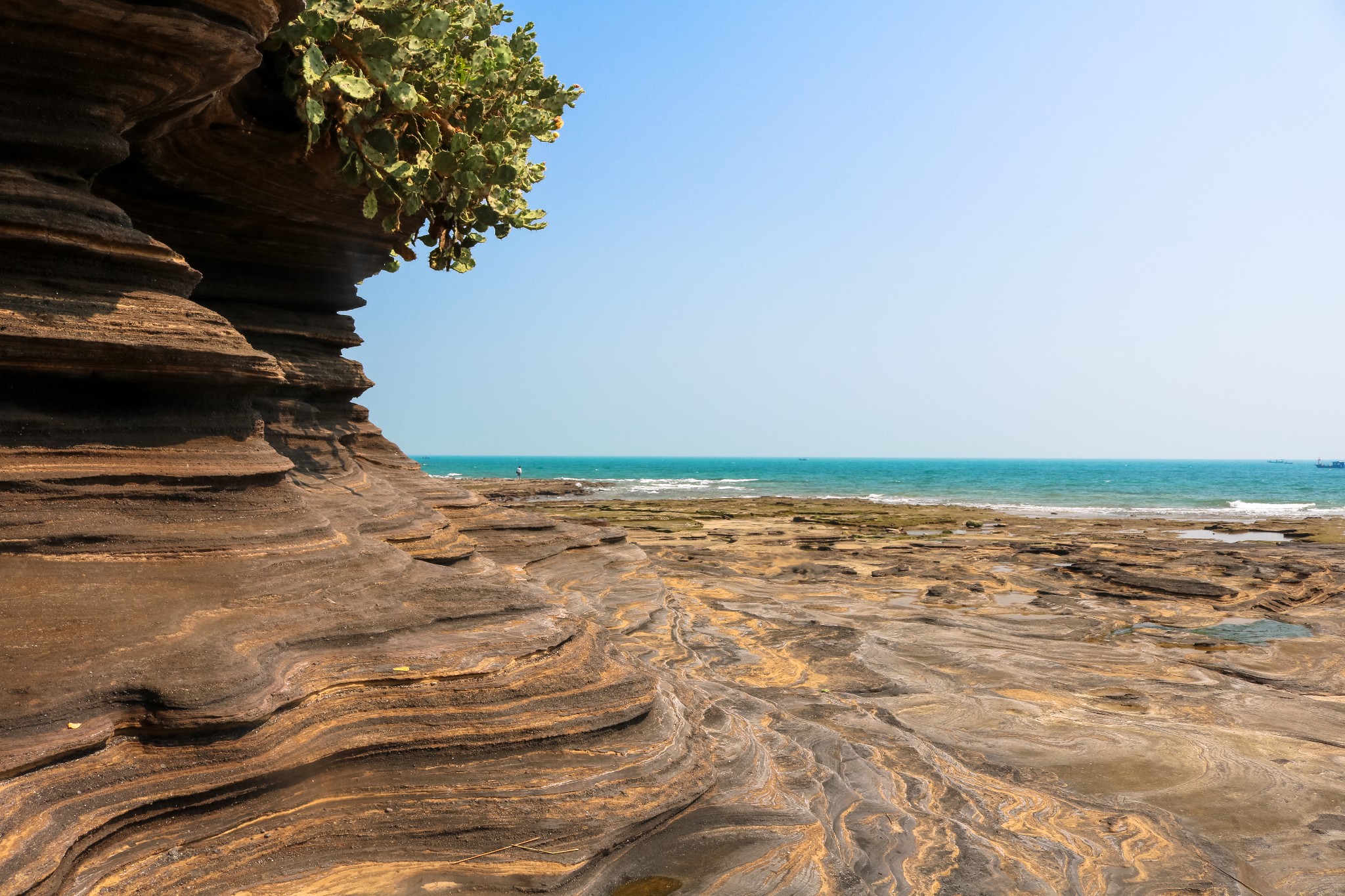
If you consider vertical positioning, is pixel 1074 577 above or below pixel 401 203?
below

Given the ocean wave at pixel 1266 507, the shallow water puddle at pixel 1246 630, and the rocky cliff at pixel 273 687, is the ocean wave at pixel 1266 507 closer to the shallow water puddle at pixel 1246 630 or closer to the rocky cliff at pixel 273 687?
the shallow water puddle at pixel 1246 630

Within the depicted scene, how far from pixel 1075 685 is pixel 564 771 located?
279 inches

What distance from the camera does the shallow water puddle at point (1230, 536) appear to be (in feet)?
96.1

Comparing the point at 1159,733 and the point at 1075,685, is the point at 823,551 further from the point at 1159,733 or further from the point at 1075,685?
the point at 1159,733

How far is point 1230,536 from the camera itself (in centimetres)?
3142

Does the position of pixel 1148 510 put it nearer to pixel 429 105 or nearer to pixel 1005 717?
pixel 1005 717

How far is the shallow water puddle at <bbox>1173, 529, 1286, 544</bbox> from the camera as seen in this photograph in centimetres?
2930

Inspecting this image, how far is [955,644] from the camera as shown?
11.6m

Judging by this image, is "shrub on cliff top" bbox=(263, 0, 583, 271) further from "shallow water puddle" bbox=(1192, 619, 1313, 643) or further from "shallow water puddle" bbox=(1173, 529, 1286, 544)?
"shallow water puddle" bbox=(1173, 529, 1286, 544)

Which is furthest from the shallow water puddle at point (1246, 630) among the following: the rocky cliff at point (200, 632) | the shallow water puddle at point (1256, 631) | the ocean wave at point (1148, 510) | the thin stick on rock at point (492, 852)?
the ocean wave at point (1148, 510)

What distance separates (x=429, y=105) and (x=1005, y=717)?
825 centimetres

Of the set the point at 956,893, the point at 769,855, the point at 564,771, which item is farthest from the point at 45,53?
the point at 956,893

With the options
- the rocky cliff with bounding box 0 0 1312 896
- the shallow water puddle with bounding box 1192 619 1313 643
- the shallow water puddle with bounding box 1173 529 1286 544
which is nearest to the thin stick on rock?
the rocky cliff with bounding box 0 0 1312 896

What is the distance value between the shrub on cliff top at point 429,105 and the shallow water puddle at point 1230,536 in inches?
1143
